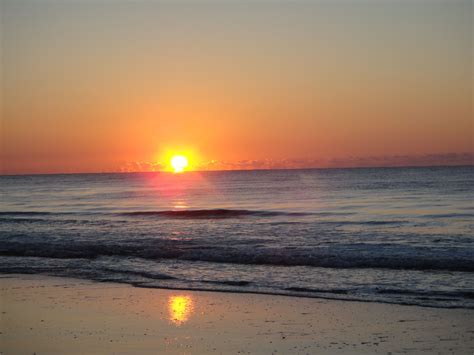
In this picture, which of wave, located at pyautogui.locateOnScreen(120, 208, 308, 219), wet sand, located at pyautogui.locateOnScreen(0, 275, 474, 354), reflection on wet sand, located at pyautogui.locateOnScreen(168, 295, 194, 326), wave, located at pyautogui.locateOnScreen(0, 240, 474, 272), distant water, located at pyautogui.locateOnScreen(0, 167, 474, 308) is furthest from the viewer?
wave, located at pyautogui.locateOnScreen(120, 208, 308, 219)

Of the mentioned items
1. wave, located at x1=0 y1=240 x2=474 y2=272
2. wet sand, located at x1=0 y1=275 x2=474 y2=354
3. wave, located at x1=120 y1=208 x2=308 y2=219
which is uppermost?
wave, located at x1=120 y1=208 x2=308 y2=219

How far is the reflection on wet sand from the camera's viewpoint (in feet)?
32.4

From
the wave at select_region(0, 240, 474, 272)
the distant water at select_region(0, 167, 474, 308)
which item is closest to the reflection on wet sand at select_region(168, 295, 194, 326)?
the distant water at select_region(0, 167, 474, 308)

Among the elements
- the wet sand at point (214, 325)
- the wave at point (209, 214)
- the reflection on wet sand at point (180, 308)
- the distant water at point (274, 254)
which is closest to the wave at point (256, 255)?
the distant water at point (274, 254)

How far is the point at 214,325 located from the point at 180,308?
4.86 feet

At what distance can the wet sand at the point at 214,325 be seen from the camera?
825 cm

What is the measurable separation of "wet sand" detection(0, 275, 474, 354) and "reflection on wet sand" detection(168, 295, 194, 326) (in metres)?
0.02

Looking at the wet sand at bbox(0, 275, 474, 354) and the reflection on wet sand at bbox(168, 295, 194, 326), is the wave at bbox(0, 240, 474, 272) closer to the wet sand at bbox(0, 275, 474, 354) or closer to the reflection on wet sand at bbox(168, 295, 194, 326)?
the wet sand at bbox(0, 275, 474, 354)

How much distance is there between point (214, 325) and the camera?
30.9ft

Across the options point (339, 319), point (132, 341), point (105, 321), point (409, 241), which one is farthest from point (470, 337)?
point (409, 241)

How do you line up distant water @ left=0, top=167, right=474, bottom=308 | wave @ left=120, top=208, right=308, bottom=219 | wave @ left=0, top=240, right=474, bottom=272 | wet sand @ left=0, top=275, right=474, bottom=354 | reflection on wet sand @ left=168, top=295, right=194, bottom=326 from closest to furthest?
wet sand @ left=0, top=275, right=474, bottom=354, reflection on wet sand @ left=168, top=295, right=194, bottom=326, distant water @ left=0, top=167, right=474, bottom=308, wave @ left=0, top=240, right=474, bottom=272, wave @ left=120, top=208, right=308, bottom=219

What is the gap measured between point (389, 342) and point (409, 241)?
511 inches

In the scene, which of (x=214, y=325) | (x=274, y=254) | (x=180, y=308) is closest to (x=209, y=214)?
(x=274, y=254)

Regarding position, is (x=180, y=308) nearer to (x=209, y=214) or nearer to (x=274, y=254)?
(x=274, y=254)
